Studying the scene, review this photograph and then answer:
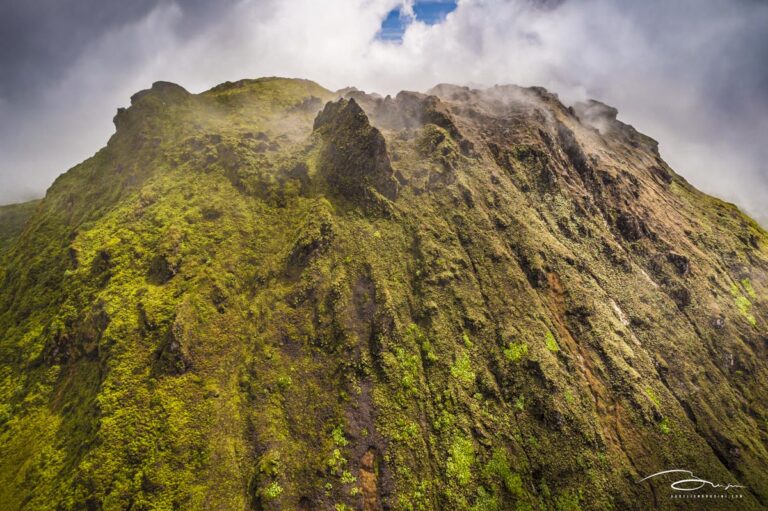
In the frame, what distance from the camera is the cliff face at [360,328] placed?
40.3m

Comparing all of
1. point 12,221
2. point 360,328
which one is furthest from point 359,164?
point 12,221

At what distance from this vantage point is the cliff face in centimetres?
4028

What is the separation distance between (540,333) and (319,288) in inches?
1438

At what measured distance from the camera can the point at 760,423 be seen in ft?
201

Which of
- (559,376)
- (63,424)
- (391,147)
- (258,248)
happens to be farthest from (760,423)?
(63,424)

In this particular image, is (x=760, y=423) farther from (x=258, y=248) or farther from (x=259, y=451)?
(x=258, y=248)

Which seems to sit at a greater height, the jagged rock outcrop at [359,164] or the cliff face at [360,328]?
the jagged rock outcrop at [359,164]
